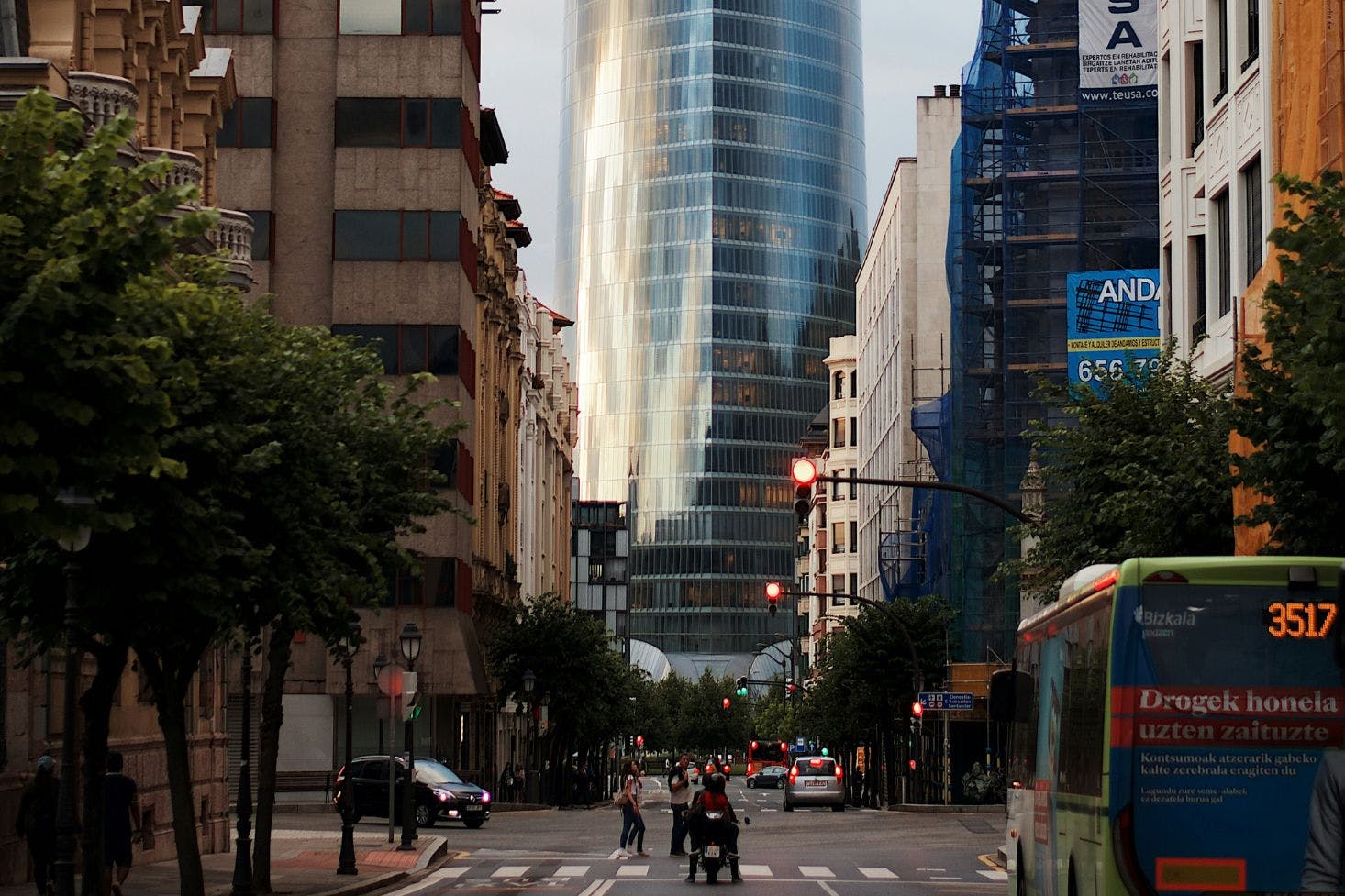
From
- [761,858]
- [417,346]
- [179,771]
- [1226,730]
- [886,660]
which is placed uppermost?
[417,346]

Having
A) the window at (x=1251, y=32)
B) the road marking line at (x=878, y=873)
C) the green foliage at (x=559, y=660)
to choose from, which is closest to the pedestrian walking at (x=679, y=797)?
the road marking line at (x=878, y=873)

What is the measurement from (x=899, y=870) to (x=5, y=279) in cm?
2228

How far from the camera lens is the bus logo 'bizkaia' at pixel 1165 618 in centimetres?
1359

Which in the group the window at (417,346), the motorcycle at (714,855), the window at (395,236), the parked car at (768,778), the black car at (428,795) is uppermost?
the window at (395,236)

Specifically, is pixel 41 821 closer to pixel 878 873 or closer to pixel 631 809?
pixel 878 873

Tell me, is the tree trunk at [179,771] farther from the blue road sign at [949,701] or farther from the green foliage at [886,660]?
the green foliage at [886,660]

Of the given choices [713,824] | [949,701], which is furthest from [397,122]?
[713,824]

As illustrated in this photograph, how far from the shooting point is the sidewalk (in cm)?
2714

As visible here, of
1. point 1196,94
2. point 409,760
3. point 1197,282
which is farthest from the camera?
point 409,760

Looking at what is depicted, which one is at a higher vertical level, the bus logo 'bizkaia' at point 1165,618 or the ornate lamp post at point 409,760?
the bus logo 'bizkaia' at point 1165,618

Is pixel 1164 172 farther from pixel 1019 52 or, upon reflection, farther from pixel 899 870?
pixel 1019 52

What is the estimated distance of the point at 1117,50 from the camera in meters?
62.0

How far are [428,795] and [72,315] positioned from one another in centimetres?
3847

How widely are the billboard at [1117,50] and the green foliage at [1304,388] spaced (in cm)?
4146
